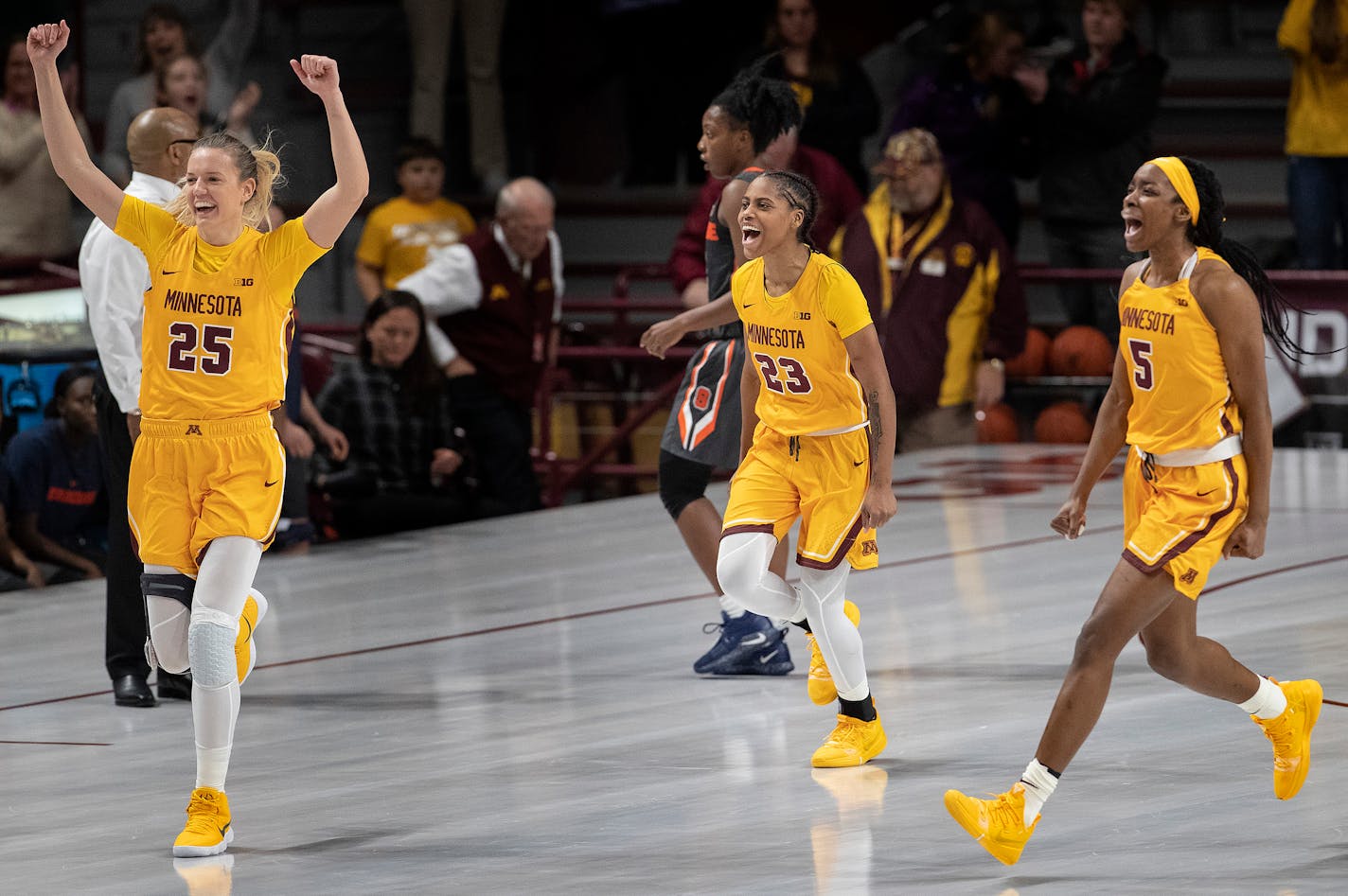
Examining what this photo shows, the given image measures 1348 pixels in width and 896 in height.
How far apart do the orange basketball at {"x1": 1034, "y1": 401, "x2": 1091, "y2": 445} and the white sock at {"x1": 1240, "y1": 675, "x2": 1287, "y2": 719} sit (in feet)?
25.1

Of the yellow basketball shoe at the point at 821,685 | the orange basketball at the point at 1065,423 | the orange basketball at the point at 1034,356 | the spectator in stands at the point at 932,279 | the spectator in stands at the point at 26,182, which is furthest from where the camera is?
the orange basketball at the point at 1065,423

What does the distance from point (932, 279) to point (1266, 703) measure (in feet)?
21.5

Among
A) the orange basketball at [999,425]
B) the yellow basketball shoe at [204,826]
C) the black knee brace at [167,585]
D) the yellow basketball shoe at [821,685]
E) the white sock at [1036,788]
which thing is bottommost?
the orange basketball at [999,425]

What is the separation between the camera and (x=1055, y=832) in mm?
5230

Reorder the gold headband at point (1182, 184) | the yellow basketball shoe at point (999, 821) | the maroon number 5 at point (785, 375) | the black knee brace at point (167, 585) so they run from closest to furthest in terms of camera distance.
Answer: the yellow basketball shoe at point (999, 821) → the gold headband at point (1182, 184) → the black knee brace at point (167, 585) → the maroon number 5 at point (785, 375)

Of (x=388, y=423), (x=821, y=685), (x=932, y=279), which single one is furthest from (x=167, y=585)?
(x=932, y=279)

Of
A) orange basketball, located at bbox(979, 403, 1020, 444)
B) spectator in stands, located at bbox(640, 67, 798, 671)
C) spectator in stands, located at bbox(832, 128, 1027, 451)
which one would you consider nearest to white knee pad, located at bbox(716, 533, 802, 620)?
spectator in stands, located at bbox(640, 67, 798, 671)

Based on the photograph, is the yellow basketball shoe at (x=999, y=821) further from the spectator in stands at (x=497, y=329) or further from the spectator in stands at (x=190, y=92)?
the spectator in stands at (x=497, y=329)

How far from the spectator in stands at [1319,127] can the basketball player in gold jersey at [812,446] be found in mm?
7380

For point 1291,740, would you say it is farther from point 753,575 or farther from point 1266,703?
point 753,575

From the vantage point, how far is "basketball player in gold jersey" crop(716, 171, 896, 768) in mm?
5953

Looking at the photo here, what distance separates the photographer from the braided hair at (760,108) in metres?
7.01

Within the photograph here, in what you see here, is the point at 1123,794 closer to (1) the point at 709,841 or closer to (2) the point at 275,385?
(1) the point at 709,841

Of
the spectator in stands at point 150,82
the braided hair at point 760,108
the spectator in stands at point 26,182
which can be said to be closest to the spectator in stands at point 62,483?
the spectator in stands at point 150,82
